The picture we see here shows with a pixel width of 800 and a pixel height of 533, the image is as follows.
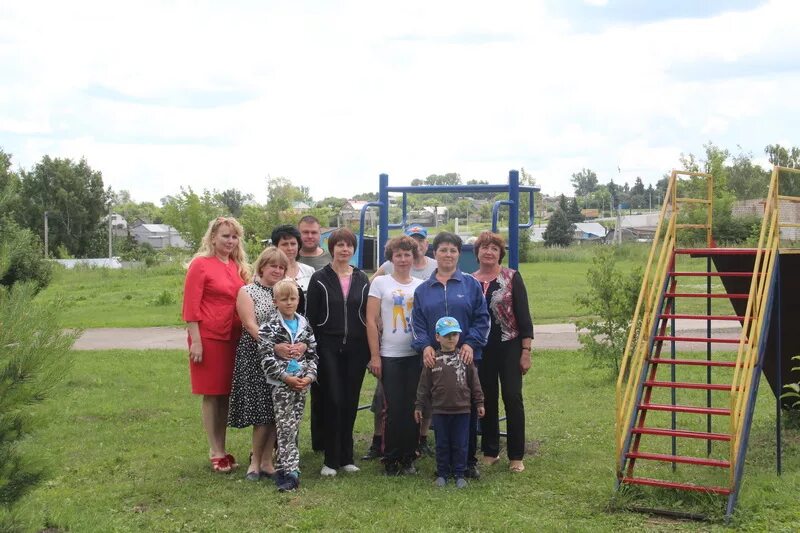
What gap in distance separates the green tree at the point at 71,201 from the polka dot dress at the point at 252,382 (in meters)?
54.5

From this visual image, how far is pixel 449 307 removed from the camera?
7102mm

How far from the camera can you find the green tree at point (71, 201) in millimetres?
60844

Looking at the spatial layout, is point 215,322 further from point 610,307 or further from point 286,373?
point 610,307

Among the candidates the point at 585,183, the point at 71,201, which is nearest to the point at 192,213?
the point at 71,201

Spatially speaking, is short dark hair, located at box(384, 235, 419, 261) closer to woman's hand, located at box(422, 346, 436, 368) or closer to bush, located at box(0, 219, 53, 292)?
woman's hand, located at box(422, 346, 436, 368)

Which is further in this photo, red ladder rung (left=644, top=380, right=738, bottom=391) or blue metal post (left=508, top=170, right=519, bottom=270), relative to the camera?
blue metal post (left=508, top=170, right=519, bottom=270)

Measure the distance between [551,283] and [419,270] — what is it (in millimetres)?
23814

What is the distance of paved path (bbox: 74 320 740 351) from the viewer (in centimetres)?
1603

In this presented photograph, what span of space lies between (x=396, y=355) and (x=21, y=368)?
3508 millimetres

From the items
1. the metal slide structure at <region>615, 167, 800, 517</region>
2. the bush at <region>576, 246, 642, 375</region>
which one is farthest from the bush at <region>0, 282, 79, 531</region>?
the bush at <region>576, 246, 642, 375</region>

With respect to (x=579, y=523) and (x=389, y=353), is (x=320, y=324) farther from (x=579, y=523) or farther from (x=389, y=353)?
(x=579, y=523)

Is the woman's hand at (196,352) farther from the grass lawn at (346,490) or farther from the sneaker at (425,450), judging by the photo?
the sneaker at (425,450)

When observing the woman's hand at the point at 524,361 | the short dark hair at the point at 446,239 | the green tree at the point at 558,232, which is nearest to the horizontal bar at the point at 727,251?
the woman's hand at the point at 524,361

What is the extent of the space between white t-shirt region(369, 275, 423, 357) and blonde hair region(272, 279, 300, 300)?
0.65m
